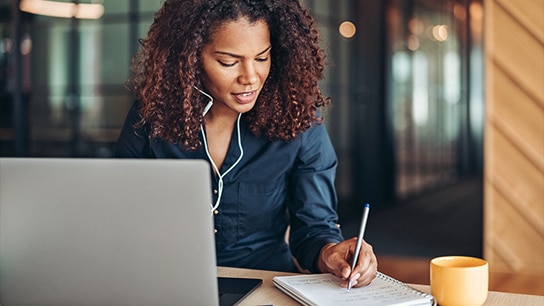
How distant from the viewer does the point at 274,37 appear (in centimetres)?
171

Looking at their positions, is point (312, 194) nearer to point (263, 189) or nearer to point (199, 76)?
point (263, 189)

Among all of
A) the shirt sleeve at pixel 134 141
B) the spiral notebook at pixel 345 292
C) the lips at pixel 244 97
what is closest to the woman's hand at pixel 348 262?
the spiral notebook at pixel 345 292

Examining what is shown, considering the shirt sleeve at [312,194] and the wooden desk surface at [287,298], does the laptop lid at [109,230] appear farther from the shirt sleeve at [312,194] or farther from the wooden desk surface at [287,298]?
the shirt sleeve at [312,194]

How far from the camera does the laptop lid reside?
3.35 feet

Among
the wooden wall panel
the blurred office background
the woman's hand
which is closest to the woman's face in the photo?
the woman's hand

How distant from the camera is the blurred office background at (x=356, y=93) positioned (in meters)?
4.78

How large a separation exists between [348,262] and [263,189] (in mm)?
410

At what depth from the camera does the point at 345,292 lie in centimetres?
129

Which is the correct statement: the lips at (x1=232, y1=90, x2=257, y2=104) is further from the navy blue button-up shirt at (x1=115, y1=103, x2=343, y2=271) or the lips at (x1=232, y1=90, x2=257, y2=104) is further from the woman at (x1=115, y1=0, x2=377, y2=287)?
the navy blue button-up shirt at (x1=115, y1=103, x2=343, y2=271)

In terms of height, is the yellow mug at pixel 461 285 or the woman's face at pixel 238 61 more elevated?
the woman's face at pixel 238 61

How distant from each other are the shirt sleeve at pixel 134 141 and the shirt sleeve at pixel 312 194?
38 centimetres

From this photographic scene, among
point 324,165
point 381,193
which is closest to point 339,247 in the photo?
point 324,165

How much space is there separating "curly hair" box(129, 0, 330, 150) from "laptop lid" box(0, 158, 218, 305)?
63 centimetres

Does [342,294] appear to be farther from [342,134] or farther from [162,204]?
[342,134]
